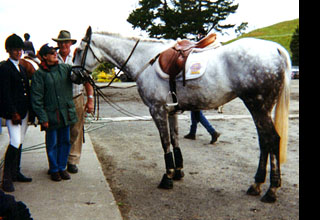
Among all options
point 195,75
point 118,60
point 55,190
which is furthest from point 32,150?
point 195,75

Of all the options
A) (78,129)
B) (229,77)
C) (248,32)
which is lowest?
(78,129)

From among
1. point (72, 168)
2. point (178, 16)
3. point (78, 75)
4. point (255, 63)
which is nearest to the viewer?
point (255, 63)

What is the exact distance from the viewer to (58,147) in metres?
4.48

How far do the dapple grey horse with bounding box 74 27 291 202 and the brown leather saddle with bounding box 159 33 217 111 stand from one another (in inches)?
3.2

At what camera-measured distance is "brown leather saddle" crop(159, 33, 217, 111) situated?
4004 mm

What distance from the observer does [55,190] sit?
4.07 metres

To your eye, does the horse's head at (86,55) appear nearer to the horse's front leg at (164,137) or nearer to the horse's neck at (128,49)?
the horse's neck at (128,49)

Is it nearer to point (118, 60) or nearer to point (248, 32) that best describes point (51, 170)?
point (118, 60)

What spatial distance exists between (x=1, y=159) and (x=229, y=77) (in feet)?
12.9

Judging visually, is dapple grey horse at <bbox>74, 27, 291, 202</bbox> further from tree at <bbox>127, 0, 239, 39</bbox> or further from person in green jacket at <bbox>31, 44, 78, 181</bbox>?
tree at <bbox>127, 0, 239, 39</bbox>

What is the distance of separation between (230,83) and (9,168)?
9.91 ft

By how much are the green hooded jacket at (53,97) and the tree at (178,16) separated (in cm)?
2471

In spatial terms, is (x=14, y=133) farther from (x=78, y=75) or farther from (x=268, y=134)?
(x=268, y=134)

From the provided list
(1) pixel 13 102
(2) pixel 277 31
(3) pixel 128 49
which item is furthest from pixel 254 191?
(2) pixel 277 31
